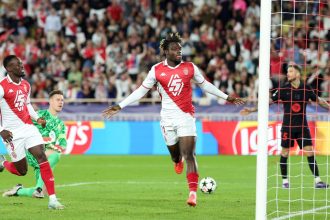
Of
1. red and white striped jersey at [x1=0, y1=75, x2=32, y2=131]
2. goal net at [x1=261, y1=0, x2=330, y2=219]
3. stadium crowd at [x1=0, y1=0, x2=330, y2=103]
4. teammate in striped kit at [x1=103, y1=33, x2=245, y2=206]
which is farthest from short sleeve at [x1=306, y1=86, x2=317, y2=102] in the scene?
stadium crowd at [x1=0, y1=0, x2=330, y2=103]

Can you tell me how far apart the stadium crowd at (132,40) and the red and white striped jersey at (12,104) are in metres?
15.0

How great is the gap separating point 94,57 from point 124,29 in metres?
1.85

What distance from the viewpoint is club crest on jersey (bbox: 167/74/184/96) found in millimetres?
12188

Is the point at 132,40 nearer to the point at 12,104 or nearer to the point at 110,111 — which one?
the point at 110,111

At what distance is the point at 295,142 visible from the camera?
884 inches

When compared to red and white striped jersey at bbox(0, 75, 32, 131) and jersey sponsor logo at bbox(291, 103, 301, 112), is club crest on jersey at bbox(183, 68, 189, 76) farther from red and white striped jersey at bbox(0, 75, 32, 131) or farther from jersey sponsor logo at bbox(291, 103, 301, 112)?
jersey sponsor logo at bbox(291, 103, 301, 112)

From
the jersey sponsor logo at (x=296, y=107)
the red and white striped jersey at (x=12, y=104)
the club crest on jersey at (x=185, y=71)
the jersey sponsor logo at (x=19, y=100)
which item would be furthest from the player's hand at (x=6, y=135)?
the jersey sponsor logo at (x=296, y=107)

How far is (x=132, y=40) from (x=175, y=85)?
56.8 ft

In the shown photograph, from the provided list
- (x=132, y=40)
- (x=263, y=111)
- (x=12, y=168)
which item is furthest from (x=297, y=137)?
(x=132, y=40)

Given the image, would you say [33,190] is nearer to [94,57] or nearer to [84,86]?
[84,86]

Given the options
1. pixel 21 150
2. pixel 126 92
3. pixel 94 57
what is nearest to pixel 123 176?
pixel 21 150

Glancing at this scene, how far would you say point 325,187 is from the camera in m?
14.9

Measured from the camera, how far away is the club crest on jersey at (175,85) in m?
12.2

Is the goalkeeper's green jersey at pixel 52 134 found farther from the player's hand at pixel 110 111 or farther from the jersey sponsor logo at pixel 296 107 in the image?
the jersey sponsor logo at pixel 296 107
